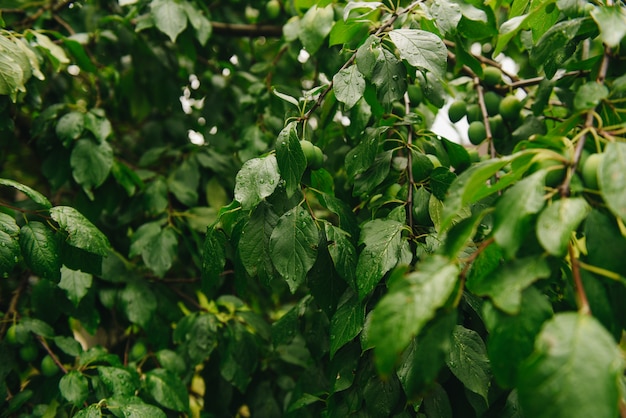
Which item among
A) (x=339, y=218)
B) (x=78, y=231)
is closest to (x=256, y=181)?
(x=339, y=218)

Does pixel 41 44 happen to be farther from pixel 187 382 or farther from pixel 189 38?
pixel 187 382

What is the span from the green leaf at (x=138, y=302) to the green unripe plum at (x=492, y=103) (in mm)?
1154

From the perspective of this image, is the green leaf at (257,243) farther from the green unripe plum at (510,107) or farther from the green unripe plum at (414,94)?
the green unripe plum at (510,107)

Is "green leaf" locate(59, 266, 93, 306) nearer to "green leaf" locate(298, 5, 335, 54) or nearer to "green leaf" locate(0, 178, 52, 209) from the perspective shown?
"green leaf" locate(0, 178, 52, 209)

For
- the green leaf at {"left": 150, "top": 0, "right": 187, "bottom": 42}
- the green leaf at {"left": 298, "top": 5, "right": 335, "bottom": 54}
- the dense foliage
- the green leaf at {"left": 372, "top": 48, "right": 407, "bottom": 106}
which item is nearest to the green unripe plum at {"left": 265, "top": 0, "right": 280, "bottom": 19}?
the dense foliage

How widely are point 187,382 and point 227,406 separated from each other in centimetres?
15

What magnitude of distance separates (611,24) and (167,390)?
47.5 inches

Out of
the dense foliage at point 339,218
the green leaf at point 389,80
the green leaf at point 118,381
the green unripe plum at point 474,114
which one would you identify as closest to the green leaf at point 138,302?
the dense foliage at point 339,218

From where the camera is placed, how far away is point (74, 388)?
1.08m

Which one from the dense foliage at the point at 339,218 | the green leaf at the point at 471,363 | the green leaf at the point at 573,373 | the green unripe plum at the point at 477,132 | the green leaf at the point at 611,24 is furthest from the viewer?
the green unripe plum at the point at 477,132

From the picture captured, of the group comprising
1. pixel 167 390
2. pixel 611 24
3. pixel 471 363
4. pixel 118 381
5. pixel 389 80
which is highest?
pixel 611 24

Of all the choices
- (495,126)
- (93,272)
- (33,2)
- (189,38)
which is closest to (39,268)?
(93,272)

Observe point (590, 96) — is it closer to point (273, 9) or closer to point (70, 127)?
point (70, 127)

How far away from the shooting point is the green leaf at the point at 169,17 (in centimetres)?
147
